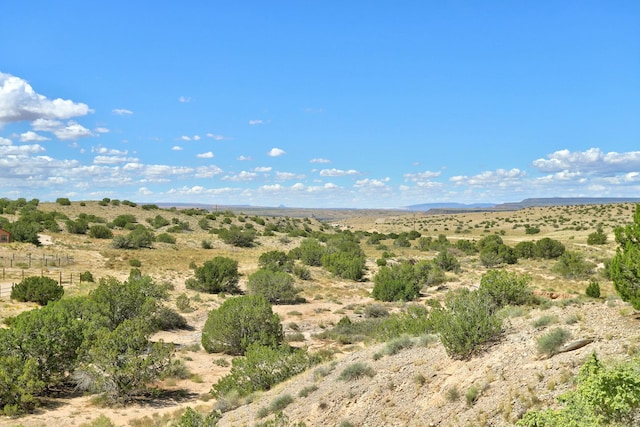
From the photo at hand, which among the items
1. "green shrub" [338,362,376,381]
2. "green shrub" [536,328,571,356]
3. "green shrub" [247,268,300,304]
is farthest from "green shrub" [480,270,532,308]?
"green shrub" [247,268,300,304]

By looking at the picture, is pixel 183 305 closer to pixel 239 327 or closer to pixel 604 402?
pixel 239 327

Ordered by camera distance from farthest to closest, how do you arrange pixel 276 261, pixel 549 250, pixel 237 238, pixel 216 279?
pixel 237 238, pixel 549 250, pixel 276 261, pixel 216 279

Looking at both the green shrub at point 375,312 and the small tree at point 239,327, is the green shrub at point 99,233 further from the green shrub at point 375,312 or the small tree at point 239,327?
the small tree at point 239,327

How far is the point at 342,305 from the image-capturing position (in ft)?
103

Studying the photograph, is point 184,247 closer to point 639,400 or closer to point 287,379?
point 287,379

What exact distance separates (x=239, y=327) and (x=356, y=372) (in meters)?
9.84

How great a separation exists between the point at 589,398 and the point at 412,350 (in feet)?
21.6

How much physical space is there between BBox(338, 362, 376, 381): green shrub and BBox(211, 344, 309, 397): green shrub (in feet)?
9.93

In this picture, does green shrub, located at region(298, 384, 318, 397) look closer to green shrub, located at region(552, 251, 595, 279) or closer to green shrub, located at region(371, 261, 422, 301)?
green shrub, located at region(371, 261, 422, 301)

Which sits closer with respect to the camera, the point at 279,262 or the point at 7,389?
the point at 7,389

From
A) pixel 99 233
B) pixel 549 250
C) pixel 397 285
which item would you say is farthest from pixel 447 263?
pixel 99 233

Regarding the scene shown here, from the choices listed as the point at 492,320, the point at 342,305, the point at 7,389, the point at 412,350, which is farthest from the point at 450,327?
the point at 342,305

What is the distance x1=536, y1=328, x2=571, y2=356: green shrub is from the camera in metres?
9.22

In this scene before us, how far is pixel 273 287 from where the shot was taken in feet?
102
